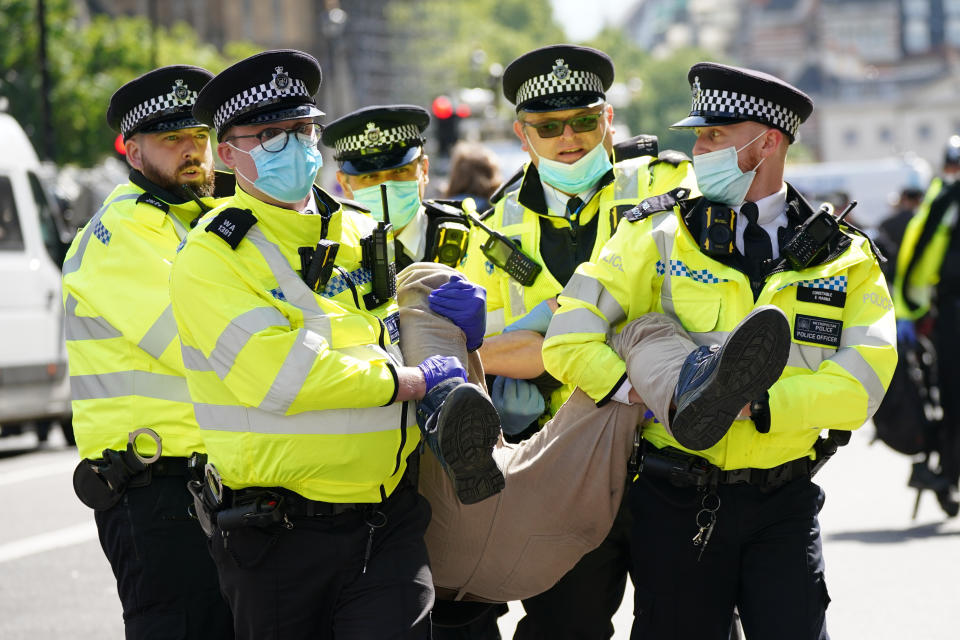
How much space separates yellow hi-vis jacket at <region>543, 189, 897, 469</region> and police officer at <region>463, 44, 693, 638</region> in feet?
2.27

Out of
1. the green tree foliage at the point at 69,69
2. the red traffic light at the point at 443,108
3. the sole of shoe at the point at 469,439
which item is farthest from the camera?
the green tree foliage at the point at 69,69

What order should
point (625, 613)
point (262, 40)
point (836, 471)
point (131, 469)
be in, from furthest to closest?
point (262, 40) → point (836, 471) → point (625, 613) → point (131, 469)

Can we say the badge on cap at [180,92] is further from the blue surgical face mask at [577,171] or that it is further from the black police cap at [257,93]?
the blue surgical face mask at [577,171]

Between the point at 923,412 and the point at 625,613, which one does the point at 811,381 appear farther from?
the point at 923,412

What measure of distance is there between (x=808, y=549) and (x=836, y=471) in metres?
7.60

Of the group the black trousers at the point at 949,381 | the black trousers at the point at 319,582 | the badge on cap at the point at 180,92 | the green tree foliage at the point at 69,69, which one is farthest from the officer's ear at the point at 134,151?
the green tree foliage at the point at 69,69

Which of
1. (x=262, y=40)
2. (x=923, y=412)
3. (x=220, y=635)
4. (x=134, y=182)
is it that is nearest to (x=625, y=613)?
(x=923, y=412)

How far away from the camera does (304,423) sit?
3.98 m

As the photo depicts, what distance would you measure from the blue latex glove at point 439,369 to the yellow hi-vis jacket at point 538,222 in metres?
1.21

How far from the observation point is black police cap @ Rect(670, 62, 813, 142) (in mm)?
4492

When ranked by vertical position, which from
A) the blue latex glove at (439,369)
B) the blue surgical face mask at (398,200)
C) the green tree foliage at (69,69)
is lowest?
the green tree foliage at (69,69)

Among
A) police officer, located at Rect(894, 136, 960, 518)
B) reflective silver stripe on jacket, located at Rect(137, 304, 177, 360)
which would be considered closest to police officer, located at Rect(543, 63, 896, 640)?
reflective silver stripe on jacket, located at Rect(137, 304, 177, 360)

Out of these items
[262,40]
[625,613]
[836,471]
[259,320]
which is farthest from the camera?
[262,40]

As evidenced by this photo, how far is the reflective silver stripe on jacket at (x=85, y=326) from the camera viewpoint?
15.7 ft
